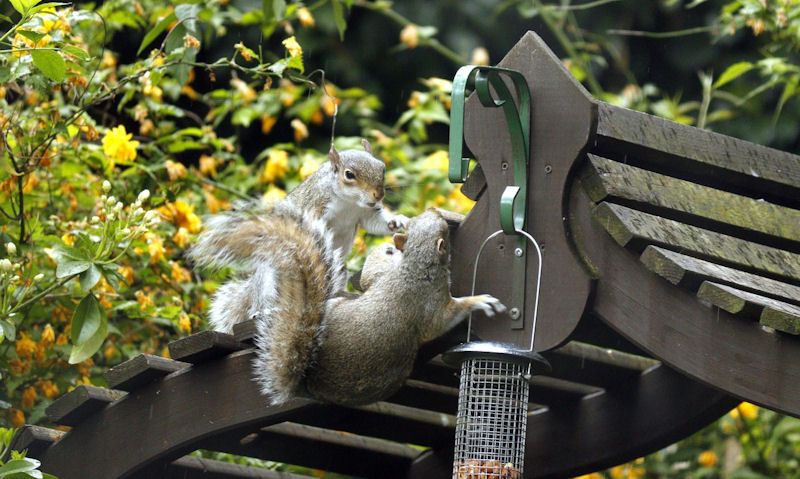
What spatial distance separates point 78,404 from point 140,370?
18cm

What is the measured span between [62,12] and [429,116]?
139cm

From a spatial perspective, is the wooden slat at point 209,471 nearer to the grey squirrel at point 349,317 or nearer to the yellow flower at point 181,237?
the yellow flower at point 181,237

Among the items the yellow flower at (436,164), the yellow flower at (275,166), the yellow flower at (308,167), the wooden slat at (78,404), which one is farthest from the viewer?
the yellow flower at (436,164)

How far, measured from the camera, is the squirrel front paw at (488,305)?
2.23 meters

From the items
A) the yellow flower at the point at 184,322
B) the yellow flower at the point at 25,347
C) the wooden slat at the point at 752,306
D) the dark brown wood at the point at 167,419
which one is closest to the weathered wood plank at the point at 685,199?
the wooden slat at the point at 752,306

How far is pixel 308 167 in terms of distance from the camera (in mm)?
3594

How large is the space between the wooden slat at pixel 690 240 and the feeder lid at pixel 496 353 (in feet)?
0.76

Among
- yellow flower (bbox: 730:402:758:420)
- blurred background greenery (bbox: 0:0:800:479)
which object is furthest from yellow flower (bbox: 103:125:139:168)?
yellow flower (bbox: 730:402:758:420)

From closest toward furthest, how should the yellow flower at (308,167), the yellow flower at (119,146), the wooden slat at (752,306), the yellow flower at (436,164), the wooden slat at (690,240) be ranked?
the wooden slat at (752,306) → the wooden slat at (690,240) → the yellow flower at (119,146) → the yellow flower at (308,167) → the yellow flower at (436,164)

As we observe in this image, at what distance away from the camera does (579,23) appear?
5.41 metres

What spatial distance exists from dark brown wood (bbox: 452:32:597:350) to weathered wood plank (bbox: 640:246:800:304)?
14 centimetres

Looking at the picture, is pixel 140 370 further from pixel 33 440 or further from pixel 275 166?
pixel 275 166

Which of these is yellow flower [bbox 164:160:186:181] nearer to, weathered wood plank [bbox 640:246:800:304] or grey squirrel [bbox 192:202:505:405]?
grey squirrel [bbox 192:202:505:405]

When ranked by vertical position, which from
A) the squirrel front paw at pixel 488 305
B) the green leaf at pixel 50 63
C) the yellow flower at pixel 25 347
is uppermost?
the green leaf at pixel 50 63
